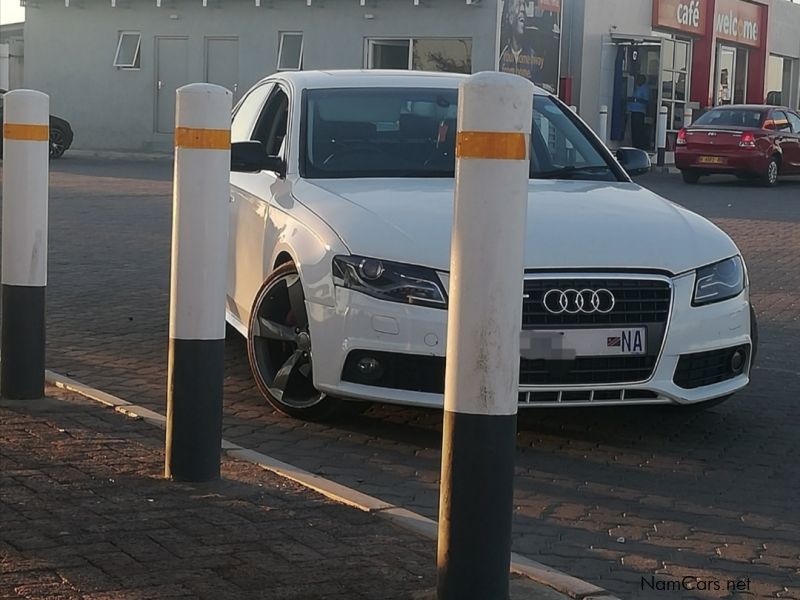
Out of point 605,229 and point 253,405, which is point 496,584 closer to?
point 605,229

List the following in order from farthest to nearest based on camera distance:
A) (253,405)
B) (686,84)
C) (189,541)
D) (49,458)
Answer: (686,84), (253,405), (49,458), (189,541)

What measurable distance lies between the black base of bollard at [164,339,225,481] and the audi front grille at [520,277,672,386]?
131cm

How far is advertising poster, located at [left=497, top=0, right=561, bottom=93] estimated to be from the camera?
3300 cm

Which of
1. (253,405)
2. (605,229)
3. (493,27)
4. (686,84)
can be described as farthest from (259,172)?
(686,84)

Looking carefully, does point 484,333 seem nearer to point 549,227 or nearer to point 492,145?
point 492,145

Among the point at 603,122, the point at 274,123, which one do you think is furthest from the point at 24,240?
the point at 603,122

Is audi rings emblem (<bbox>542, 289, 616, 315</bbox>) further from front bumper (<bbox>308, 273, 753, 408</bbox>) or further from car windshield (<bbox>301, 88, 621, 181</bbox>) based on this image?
car windshield (<bbox>301, 88, 621, 181</bbox>)

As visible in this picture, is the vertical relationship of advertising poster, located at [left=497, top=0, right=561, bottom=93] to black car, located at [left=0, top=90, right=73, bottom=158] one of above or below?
above

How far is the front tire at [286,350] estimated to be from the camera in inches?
246

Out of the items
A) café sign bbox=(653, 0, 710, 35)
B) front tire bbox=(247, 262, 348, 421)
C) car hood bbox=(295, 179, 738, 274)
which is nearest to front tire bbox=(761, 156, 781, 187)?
café sign bbox=(653, 0, 710, 35)

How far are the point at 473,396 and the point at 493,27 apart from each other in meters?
29.6

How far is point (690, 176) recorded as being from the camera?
28.2m

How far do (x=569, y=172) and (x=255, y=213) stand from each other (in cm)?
162

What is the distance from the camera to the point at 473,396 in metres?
3.73
